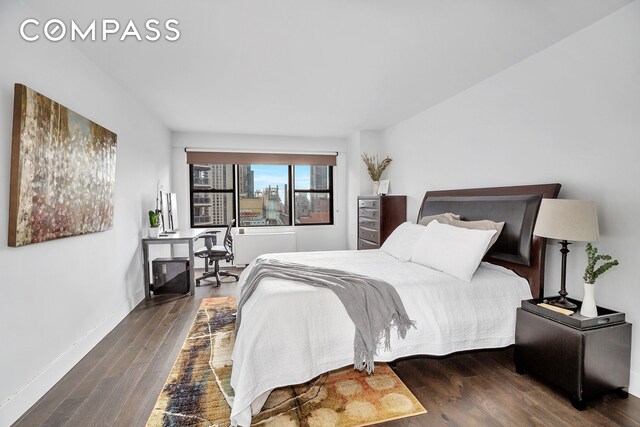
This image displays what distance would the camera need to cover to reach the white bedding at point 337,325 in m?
1.83

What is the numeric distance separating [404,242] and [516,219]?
1.03 metres

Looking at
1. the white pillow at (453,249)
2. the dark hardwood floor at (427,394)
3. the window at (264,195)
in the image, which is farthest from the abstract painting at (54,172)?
the window at (264,195)

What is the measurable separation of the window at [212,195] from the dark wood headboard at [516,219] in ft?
14.1

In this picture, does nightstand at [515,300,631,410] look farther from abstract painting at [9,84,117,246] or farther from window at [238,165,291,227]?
window at [238,165,291,227]

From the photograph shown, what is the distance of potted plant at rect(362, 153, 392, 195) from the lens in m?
5.27

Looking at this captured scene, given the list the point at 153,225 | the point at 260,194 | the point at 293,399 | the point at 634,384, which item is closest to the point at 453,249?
the point at 634,384

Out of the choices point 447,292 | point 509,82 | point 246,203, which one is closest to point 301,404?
point 447,292

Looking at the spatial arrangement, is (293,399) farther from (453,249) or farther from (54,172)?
(54,172)

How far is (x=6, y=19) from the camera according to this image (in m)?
1.85

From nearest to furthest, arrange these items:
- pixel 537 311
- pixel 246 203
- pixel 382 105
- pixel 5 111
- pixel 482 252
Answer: pixel 5 111, pixel 537 311, pixel 482 252, pixel 382 105, pixel 246 203

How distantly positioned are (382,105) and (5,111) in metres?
3.53

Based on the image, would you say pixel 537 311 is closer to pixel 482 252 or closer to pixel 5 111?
pixel 482 252

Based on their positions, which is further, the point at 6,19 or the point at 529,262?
the point at 529,262

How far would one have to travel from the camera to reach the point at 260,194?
6262 millimetres
